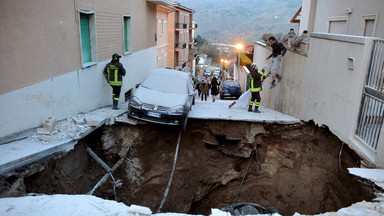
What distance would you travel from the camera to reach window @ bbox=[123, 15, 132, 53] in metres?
13.1

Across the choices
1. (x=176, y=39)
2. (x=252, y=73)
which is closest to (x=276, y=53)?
(x=252, y=73)

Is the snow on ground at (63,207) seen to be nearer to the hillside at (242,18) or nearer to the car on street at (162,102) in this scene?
the car on street at (162,102)

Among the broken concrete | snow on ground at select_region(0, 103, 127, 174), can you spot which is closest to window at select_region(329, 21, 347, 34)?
snow on ground at select_region(0, 103, 127, 174)

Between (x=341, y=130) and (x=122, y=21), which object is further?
(x=122, y=21)

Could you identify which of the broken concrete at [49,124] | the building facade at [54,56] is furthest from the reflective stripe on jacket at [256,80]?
the broken concrete at [49,124]

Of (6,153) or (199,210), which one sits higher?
(6,153)

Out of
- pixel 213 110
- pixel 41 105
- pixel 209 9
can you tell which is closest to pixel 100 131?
pixel 41 105

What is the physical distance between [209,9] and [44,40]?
183603 mm

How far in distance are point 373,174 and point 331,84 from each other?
2.79 metres

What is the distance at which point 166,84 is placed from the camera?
32.1ft

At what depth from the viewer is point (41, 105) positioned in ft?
23.1

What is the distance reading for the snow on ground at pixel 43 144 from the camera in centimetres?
541

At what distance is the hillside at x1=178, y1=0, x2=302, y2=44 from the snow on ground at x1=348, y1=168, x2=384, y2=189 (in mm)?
97065

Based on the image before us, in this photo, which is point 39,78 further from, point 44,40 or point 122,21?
point 122,21
